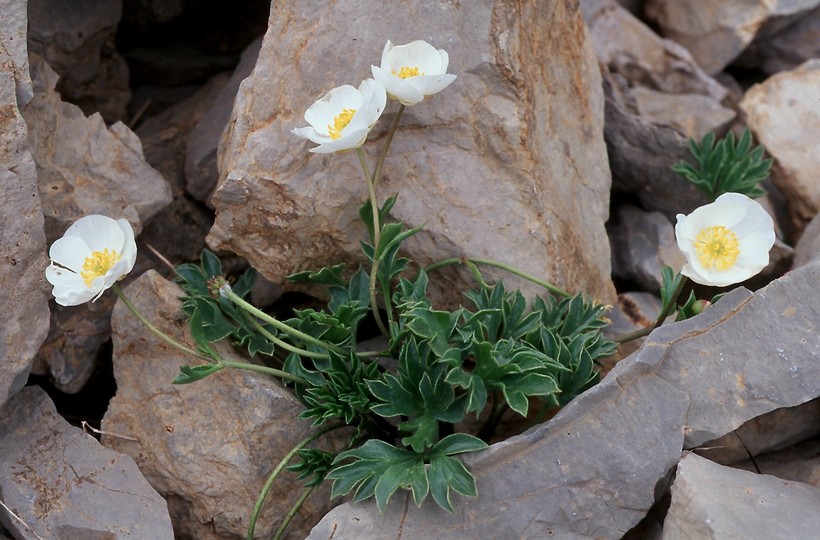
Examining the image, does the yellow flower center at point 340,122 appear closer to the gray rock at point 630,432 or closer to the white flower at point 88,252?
the white flower at point 88,252

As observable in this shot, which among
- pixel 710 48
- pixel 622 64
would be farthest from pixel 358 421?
pixel 710 48

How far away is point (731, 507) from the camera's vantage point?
7.66 feet

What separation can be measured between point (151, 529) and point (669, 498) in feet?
4.85

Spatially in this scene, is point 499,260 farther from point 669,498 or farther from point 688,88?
point 688,88

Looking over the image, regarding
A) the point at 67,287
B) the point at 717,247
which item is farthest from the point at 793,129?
the point at 67,287

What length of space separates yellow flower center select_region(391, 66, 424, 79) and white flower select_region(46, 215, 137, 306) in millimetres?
914

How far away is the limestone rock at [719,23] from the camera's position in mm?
4391

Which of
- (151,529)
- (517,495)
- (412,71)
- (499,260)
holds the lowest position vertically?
(151,529)

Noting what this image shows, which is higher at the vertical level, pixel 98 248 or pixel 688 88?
pixel 98 248

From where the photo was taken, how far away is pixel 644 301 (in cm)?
343

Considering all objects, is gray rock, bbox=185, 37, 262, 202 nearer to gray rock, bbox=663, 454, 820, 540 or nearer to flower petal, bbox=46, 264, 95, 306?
flower petal, bbox=46, 264, 95, 306

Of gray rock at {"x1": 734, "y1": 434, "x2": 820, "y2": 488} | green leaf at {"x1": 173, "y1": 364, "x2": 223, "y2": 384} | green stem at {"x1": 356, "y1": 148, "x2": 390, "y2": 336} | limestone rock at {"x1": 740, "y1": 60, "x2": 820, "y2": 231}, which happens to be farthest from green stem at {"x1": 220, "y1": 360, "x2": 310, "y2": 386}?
limestone rock at {"x1": 740, "y1": 60, "x2": 820, "y2": 231}

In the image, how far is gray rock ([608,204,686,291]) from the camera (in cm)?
354

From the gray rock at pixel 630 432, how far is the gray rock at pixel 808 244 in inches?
30.9
